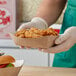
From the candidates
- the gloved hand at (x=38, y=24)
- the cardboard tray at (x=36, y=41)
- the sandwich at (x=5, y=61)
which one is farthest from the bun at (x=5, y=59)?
the gloved hand at (x=38, y=24)

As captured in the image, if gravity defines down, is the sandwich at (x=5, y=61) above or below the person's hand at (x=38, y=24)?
below

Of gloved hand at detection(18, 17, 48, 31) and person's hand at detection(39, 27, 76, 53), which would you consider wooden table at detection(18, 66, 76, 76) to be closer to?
person's hand at detection(39, 27, 76, 53)

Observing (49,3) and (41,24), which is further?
(49,3)

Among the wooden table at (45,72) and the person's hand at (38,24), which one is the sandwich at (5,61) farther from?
the person's hand at (38,24)

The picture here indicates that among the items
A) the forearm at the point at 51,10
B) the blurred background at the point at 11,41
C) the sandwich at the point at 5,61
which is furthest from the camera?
the blurred background at the point at 11,41

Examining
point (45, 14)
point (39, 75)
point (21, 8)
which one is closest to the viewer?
point (39, 75)

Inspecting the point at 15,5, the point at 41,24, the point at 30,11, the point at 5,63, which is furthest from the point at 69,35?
the point at 30,11

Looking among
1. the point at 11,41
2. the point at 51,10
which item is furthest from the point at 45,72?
the point at 11,41

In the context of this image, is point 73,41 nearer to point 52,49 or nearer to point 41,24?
point 52,49

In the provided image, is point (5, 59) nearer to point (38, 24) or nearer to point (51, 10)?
point (38, 24)
